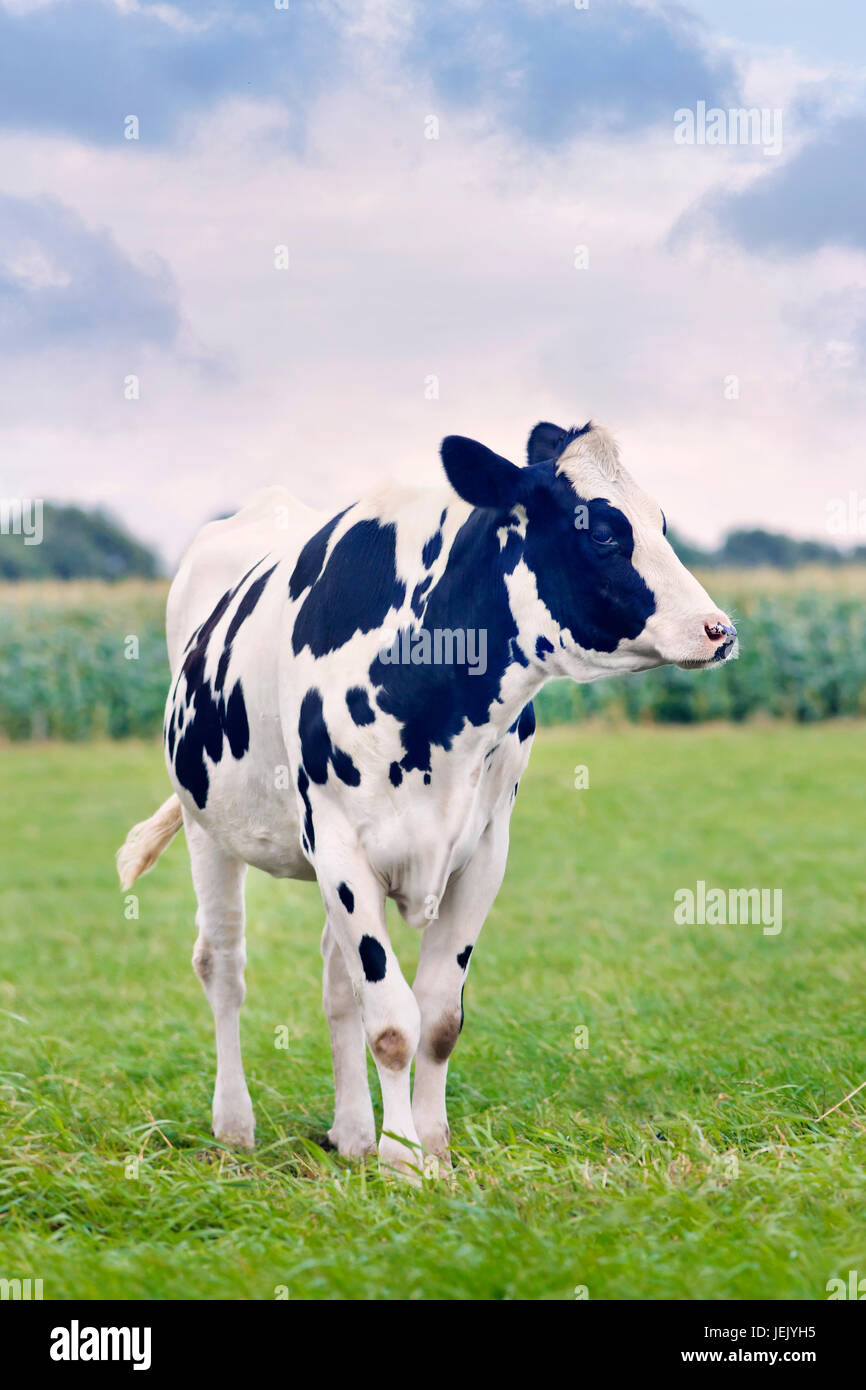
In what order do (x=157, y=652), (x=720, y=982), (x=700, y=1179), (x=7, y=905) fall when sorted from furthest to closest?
(x=157, y=652)
(x=7, y=905)
(x=720, y=982)
(x=700, y=1179)

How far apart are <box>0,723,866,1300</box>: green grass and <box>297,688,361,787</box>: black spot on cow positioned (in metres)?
1.19

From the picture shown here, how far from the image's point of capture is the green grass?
3670 millimetres

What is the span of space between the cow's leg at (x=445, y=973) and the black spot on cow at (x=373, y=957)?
1.00 feet

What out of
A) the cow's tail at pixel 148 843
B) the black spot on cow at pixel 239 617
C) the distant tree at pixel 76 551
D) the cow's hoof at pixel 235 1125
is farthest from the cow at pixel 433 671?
the distant tree at pixel 76 551

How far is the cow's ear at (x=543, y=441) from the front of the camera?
4629 millimetres

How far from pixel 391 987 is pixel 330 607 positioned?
1.21m

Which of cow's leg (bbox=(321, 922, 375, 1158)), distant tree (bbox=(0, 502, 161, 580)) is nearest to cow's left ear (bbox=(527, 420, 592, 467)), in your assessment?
cow's leg (bbox=(321, 922, 375, 1158))

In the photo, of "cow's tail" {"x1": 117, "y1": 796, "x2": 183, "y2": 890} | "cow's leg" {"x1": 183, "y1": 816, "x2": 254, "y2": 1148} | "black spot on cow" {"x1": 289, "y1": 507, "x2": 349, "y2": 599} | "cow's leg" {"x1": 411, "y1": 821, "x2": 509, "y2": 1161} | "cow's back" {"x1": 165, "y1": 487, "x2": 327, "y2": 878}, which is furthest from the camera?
"cow's tail" {"x1": 117, "y1": 796, "x2": 183, "y2": 890}

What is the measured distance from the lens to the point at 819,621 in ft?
75.4

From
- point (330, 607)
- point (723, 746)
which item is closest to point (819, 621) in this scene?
point (723, 746)

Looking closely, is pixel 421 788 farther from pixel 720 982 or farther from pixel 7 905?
pixel 7 905

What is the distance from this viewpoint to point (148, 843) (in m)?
6.36

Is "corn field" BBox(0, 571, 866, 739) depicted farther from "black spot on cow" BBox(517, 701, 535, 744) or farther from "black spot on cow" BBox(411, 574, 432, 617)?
"black spot on cow" BBox(411, 574, 432, 617)

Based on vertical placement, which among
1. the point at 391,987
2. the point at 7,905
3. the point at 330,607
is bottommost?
the point at 7,905
